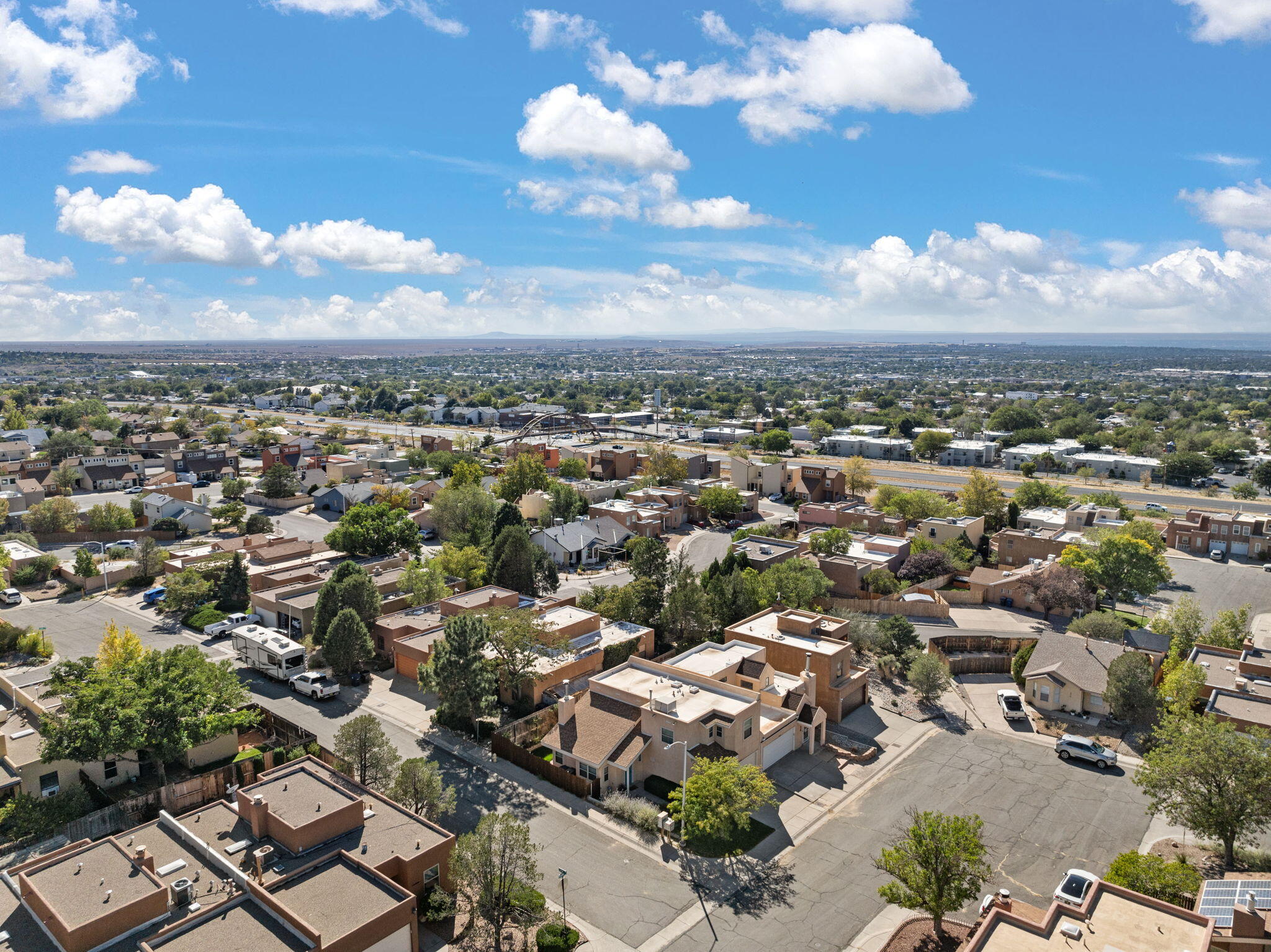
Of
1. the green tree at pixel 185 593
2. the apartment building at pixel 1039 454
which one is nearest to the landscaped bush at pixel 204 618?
the green tree at pixel 185 593

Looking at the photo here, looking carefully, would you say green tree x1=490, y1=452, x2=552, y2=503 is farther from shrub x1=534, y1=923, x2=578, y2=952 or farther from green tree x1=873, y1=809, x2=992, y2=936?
green tree x1=873, y1=809, x2=992, y2=936

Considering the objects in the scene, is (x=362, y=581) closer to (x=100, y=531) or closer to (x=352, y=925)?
(x=352, y=925)

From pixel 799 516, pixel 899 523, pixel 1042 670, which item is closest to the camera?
pixel 1042 670

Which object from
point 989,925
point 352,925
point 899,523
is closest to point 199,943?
point 352,925

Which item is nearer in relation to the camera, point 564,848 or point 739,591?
point 564,848

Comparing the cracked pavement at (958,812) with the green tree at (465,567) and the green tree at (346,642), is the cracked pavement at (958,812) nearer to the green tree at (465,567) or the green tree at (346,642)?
the green tree at (346,642)

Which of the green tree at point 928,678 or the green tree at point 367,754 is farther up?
the green tree at point 367,754

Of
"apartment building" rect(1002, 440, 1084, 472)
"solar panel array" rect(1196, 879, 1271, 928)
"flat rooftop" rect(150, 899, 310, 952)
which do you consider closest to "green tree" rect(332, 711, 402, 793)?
"flat rooftop" rect(150, 899, 310, 952)
